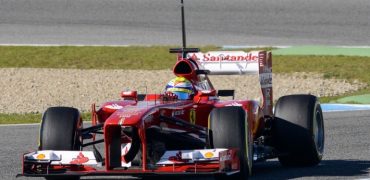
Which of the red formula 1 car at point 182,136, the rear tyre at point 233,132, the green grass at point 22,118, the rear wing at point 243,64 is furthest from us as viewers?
the green grass at point 22,118

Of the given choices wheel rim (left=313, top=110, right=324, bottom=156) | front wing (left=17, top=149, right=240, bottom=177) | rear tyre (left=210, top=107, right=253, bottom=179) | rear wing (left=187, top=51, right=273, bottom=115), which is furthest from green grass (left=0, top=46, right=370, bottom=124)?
front wing (left=17, top=149, right=240, bottom=177)

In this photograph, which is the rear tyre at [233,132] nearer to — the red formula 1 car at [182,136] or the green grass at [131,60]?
the red formula 1 car at [182,136]

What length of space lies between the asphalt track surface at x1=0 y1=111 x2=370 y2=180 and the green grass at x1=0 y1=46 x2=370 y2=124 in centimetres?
689

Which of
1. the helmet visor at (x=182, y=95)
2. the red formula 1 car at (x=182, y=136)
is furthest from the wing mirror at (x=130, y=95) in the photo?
the helmet visor at (x=182, y=95)

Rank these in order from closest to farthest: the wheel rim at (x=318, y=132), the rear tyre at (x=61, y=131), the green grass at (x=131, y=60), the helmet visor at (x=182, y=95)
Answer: the rear tyre at (x=61, y=131) → the helmet visor at (x=182, y=95) → the wheel rim at (x=318, y=132) → the green grass at (x=131, y=60)

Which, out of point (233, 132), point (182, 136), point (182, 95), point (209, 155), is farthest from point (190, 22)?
point (209, 155)

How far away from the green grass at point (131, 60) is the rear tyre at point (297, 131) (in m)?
11.4

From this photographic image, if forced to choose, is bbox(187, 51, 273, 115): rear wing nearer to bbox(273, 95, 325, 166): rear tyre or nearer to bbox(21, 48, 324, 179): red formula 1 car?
bbox(21, 48, 324, 179): red formula 1 car

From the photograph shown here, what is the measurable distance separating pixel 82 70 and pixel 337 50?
625cm

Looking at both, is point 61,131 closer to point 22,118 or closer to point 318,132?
point 318,132

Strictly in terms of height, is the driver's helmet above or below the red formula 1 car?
above

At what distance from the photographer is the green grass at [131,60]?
1002 inches

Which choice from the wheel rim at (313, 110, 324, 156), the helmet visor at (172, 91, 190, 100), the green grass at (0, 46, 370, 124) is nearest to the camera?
the helmet visor at (172, 91, 190, 100)

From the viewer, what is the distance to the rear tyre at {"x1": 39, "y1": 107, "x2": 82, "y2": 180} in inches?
436
